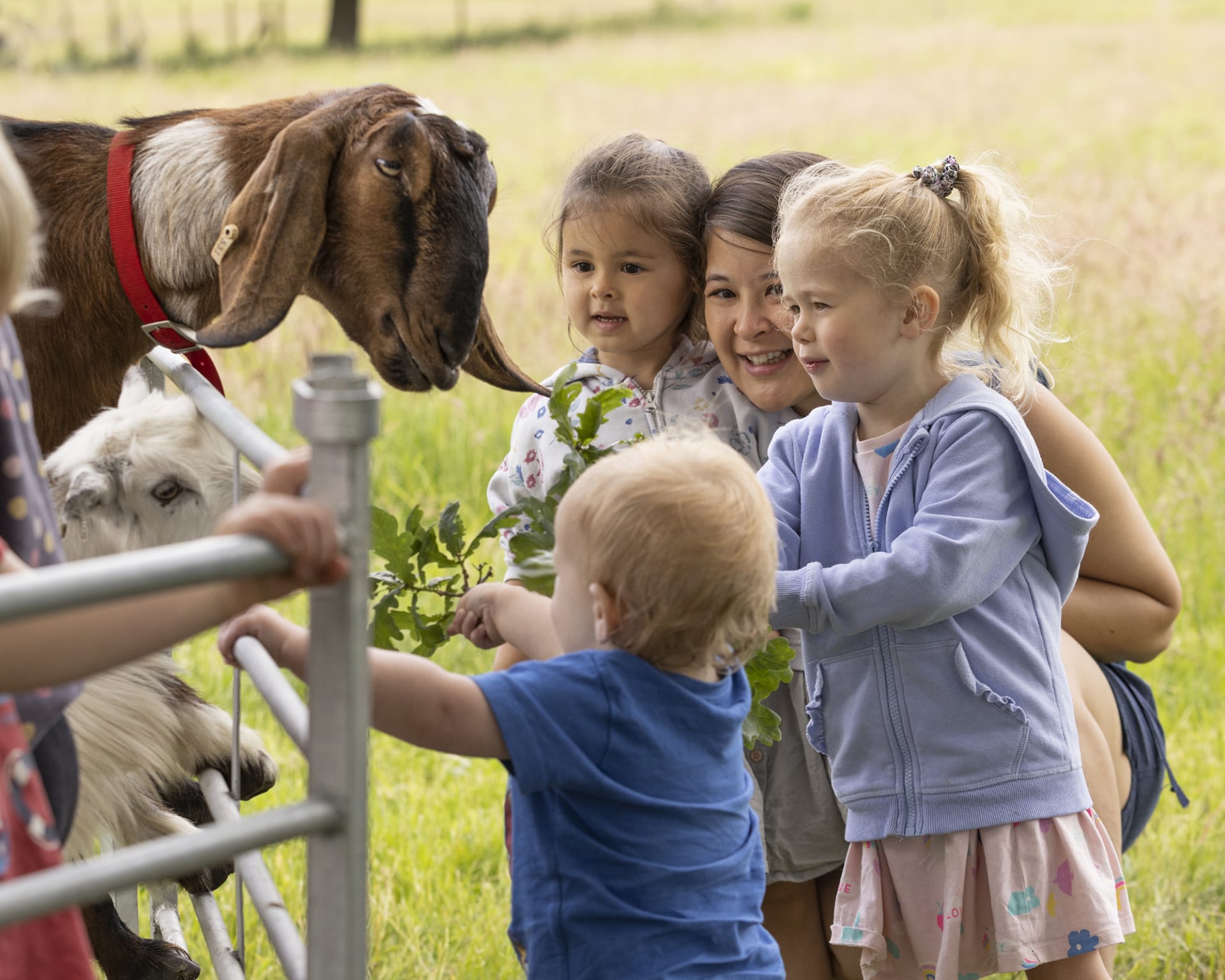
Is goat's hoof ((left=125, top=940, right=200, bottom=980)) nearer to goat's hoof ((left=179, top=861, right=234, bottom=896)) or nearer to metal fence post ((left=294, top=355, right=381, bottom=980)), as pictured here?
goat's hoof ((left=179, top=861, right=234, bottom=896))

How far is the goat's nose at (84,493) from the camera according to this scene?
6.75ft

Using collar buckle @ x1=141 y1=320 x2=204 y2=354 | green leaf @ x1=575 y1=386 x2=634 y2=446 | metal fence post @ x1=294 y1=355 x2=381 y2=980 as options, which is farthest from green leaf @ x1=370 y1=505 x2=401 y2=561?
metal fence post @ x1=294 y1=355 x2=381 y2=980

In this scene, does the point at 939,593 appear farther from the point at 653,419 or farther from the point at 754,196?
the point at 754,196

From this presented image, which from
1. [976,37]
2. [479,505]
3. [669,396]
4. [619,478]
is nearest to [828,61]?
[976,37]

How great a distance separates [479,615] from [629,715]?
1.30 ft

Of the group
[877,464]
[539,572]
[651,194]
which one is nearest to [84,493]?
[539,572]

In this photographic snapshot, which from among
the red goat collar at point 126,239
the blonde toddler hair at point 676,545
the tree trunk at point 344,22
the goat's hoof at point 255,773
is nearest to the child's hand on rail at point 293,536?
the blonde toddler hair at point 676,545

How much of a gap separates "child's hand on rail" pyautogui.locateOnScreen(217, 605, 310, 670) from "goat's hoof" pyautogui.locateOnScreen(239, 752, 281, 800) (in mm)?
779

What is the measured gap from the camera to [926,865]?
217 cm

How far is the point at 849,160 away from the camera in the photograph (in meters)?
2.54

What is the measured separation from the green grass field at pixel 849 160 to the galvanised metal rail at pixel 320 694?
1.77m

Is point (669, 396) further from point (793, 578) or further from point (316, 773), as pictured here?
point (316, 773)

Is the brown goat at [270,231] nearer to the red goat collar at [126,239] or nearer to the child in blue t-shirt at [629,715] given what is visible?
the red goat collar at [126,239]

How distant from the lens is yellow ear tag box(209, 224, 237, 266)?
1.89 meters
